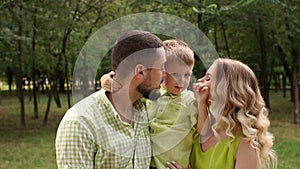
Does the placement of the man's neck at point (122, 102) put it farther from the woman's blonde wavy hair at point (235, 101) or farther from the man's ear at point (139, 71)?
the woman's blonde wavy hair at point (235, 101)

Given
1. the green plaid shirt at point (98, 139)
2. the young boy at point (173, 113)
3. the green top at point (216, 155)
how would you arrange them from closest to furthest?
the green plaid shirt at point (98, 139), the young boy at point (173, 113), the green top at point (216, 155)

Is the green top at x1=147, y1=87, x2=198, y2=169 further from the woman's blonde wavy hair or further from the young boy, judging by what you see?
the woman's blonde wavy hair

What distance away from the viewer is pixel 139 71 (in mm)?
1723

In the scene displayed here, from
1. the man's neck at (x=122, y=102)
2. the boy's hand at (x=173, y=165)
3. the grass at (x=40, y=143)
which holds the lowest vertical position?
the grass at (x=40, y=143)

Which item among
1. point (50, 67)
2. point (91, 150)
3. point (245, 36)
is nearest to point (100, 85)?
point (91, 150)

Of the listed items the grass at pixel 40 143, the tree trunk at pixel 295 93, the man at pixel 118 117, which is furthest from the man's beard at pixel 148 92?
the tree trunk at pixel 295 93

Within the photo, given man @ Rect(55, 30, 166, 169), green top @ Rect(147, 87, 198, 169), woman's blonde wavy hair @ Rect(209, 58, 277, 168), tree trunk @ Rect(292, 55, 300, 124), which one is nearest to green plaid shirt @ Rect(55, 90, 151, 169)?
man @ Rect(55, 30, 166, 169)

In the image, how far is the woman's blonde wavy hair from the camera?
201 centimetres

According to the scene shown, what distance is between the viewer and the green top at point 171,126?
1967 millimetres

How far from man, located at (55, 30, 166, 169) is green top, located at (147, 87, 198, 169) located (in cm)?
13

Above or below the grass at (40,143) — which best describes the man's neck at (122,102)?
above

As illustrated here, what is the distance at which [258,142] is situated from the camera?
6.86 ft

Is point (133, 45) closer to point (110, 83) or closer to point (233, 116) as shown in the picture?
point (110, 83)

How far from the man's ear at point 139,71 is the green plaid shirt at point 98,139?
0.56ft
